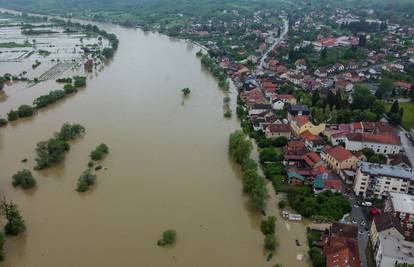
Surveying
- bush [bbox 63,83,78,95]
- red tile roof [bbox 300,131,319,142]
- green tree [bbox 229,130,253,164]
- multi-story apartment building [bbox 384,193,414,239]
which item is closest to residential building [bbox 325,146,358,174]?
red tile roof [bbox 300,131,319,142]

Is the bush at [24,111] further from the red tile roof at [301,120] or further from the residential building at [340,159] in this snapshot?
the residential building at [340,159]

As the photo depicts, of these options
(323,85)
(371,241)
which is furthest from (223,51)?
(371,241)

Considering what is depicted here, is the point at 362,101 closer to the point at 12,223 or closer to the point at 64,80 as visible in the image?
the point at 12,223

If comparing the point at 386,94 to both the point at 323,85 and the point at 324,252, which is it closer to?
the point at 323,85

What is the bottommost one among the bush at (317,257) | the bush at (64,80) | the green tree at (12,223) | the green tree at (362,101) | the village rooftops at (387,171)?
the green tree at (362,101)

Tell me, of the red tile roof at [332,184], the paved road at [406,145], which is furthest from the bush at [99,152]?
the paved road at [406,145]

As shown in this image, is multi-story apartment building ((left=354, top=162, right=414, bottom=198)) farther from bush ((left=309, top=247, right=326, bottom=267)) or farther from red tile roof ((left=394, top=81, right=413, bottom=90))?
red tile roof ((left=394, top=81, right=413, bottom=90))
